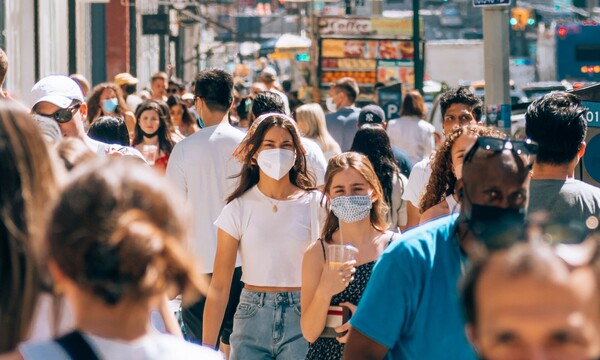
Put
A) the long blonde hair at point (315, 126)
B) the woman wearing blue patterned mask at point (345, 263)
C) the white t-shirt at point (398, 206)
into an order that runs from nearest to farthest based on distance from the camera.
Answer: the woman wearing blue patterned mask at point (345, 263), the white t-shirt at point (398, 206), the long blonde hair at point (315, 126)

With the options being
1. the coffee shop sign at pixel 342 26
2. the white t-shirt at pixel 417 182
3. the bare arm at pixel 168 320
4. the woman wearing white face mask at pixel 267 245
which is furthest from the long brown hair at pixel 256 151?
the coffee shop sign at pixel 342 26

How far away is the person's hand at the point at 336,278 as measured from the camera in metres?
5.34

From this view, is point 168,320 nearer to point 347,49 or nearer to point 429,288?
point 429,288

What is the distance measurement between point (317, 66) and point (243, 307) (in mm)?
17421

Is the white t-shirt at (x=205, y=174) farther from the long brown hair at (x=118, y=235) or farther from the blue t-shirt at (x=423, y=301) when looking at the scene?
the long brown hair at (x=118, y=235)

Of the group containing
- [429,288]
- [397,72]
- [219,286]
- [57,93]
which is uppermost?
[397,72]

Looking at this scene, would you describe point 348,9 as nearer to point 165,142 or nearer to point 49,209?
point 165,142

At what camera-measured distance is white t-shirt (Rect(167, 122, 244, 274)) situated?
24.5ft

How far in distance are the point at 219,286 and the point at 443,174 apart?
1322mm

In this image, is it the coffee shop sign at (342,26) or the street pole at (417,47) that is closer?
the street pole at (417,47)

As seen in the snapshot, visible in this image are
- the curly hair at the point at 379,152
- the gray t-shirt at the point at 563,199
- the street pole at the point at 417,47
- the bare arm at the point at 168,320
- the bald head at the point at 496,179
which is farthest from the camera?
the street pole at the point at 417,47

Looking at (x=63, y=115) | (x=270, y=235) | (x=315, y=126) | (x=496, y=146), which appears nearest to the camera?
(x=496, y=146)

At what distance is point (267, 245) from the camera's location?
628cm

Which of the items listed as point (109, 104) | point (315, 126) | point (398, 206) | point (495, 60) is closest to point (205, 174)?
point (398, 206)
